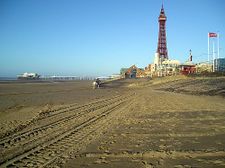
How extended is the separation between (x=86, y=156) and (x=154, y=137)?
223 centimetres

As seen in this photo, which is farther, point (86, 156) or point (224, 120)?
point (224, 120)

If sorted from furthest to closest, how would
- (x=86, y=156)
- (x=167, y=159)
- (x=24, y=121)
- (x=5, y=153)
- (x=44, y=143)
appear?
(x=24, y=121) → (x=44, y=143) → (x=5, y=153) → (x=86, y=156) → (x=167, y=159)

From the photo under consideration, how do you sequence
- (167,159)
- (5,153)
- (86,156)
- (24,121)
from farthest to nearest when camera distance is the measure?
(24,121) → (5,153) → (86,156) → (167,159)

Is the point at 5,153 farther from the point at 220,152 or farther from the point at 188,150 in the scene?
the point at 220,152

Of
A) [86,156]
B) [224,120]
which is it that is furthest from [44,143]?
[224,120]

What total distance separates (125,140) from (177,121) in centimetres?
318

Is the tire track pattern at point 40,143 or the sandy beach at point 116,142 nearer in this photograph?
the sandy beach at point 116,142

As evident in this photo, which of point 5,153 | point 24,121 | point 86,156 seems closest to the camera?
point 86,156

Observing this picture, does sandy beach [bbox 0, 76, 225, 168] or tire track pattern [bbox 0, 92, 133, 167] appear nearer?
sandy beach [bbox 0, 76, 225, 168]

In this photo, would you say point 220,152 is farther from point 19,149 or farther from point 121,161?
point 19,149

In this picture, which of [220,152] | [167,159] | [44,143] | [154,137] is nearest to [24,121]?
[44,143]

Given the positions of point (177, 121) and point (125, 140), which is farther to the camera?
point (177, 121)

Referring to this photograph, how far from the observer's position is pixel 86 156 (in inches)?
211

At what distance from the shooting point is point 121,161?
5.00m
